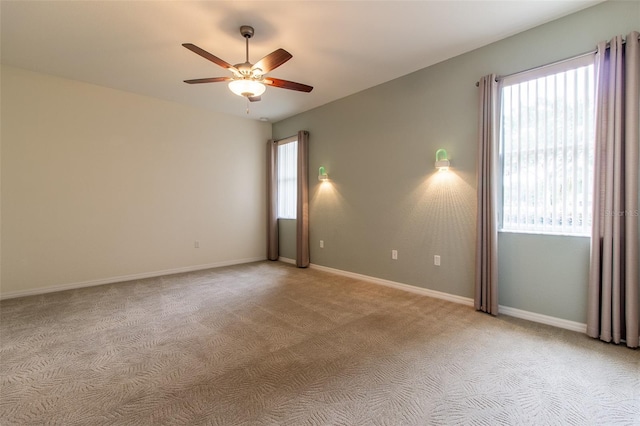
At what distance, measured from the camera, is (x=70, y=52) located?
3.38 meters

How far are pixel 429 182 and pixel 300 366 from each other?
2754mm

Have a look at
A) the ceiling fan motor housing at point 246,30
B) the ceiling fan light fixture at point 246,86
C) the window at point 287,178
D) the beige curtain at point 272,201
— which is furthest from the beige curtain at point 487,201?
the beige curtain at point 272,201

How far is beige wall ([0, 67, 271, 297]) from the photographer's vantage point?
12.5 ft

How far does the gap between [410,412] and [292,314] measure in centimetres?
170

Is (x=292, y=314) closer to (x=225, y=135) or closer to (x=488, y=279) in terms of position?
(x=488, y=279)

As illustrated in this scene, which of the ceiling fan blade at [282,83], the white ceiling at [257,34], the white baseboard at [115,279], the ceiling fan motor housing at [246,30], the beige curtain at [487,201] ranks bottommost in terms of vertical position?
the white baseboard at [115,279]

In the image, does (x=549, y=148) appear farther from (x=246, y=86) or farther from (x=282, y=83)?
(x=246, y=86)

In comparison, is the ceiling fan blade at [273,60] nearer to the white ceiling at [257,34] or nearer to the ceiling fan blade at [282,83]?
the ceiling fan blade at [282,83]

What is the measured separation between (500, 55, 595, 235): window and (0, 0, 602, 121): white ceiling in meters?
0.61

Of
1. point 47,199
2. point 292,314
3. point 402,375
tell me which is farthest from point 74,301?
point 402,375

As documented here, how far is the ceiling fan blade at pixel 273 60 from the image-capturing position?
244cm

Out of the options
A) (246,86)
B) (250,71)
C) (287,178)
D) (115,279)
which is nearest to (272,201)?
(287,178)

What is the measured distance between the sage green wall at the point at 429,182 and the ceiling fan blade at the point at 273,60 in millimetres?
1772

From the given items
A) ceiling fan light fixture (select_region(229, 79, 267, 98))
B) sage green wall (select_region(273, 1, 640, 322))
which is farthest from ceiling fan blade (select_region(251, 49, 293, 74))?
sage green wall (select_region(273, 1, 640, 322))
